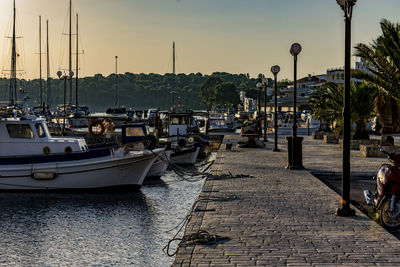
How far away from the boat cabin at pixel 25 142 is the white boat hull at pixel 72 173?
616mm

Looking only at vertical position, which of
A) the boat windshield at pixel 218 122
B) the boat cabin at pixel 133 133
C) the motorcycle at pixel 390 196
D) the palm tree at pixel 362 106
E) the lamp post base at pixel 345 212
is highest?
the palm tree at pixel 362 106

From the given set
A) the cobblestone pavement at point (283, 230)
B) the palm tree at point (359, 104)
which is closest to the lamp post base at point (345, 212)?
the cobblestone pavement at point (283, 230)

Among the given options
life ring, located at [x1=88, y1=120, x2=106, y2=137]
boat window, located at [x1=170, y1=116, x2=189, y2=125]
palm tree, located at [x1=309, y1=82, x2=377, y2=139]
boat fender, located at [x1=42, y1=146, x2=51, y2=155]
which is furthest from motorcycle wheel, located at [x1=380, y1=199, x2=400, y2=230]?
boat window, located at [x1=170, y1=116, x2=189, y2=125]

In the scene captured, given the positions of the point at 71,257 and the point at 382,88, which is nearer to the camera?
the point at 71,257

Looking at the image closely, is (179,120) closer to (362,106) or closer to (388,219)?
(362,106)

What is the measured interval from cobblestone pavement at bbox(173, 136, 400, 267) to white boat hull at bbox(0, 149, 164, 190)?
6.48 m

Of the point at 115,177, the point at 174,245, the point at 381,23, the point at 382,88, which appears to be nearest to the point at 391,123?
the point at 382,88

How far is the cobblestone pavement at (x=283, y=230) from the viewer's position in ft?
28.9

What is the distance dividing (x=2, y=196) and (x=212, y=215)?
512 inches

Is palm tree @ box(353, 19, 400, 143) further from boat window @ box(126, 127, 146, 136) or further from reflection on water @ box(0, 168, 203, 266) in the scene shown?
boat window @ box(126, 127, 146, 136)

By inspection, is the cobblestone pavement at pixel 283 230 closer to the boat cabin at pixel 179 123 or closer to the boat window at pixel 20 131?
the boat window at pixel 20 131

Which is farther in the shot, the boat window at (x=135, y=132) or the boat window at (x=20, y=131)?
the boat window at (x=135, y=132)

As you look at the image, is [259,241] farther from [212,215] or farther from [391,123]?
[391,123]

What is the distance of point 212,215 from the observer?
12352mm
